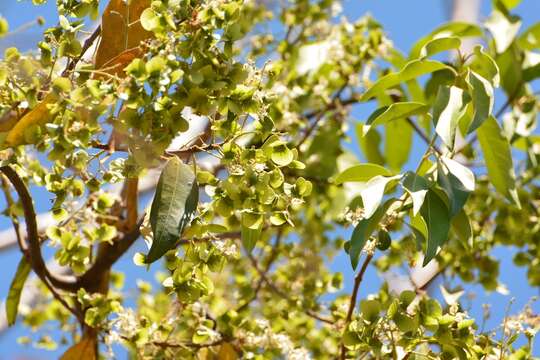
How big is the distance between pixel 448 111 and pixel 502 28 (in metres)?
0.73

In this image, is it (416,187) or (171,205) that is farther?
(416,187)

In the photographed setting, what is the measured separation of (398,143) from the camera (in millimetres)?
2076

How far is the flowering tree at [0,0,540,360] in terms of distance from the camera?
102 centimetres

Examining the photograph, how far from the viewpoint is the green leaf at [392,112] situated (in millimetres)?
1288

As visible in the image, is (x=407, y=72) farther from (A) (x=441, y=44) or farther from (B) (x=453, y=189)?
(B) (x=453, y=189)

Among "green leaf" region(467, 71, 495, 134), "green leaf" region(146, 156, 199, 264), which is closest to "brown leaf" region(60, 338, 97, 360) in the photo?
"green leaf" region(146, 156, 199, 264)

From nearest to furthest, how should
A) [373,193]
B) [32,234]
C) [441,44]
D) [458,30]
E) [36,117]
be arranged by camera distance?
[36,117]
[373,193]
[32,234]
[441,44]
[458,30]

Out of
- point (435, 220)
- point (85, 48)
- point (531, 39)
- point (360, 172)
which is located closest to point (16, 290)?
point (85, 48)

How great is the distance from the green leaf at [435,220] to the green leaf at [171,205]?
0.99 feet

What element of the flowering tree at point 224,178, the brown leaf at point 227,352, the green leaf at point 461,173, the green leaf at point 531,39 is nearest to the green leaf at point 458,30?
the flowering tree at point 224,178

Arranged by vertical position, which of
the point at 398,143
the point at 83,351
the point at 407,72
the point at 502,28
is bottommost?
the point at 83,351

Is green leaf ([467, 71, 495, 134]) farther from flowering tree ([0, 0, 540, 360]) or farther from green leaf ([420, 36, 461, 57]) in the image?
green leaf ([420, 36, 461, 57])

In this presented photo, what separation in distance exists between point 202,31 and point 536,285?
1322mm

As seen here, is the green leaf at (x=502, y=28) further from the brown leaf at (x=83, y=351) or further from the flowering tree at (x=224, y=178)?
the brown leaf at (x=83, y=351)
